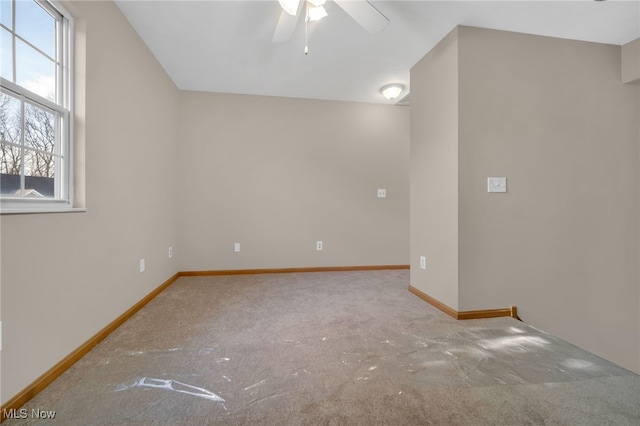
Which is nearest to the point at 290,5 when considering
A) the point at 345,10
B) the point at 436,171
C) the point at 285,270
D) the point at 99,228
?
the point at 345,10

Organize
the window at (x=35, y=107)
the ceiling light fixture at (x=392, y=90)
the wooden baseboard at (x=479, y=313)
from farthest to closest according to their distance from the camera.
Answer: the ceiling light fixture at (x=392, y=90)
the wooden baseboard at (x=479, y=313)
the window at (x=35, y=107)

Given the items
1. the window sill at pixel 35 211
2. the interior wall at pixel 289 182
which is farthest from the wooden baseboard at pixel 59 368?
the interior wall at pixel 289 182

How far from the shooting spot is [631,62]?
2.33 m

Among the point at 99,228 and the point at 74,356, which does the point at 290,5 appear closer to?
the point at 99,228

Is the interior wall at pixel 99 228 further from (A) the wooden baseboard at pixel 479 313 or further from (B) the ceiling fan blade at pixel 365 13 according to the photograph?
(A) the wooden baseboard at pixel 479 313

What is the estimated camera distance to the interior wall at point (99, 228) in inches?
46.6

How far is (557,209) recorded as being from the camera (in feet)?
7.45

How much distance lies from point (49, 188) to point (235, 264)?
2.27 meters

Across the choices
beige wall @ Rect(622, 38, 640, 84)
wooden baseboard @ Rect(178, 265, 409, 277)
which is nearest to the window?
wooden baseboard @ Rect(178, 265, 409, 277)

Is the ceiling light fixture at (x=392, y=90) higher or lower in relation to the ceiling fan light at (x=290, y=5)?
higher

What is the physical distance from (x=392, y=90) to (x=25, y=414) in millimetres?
3930

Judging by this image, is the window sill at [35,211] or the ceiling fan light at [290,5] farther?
the ceiling fan light at [290,5]

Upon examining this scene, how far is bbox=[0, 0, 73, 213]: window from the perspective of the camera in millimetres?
1212

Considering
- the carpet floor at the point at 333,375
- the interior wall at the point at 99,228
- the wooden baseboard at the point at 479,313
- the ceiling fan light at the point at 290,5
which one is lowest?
the carpet floor at the point at 333,375
